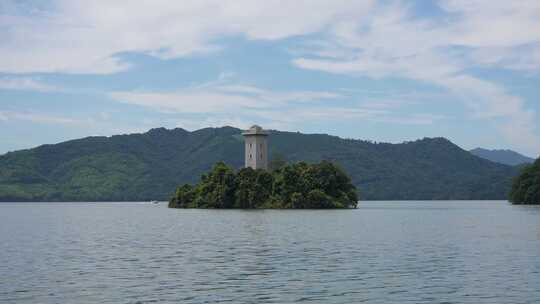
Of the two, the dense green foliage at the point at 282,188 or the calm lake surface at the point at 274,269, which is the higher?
the dense green foliage at the point at 282,188

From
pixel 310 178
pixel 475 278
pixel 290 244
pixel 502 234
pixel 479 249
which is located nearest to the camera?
pixel 475 278

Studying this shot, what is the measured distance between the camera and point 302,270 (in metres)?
48.4

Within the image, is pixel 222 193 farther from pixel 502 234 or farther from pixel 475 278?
pixel 475 278

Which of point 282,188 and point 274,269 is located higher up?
point 282,188

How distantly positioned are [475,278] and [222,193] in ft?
455

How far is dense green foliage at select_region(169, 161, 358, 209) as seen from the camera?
171750mm

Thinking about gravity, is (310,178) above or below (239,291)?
above

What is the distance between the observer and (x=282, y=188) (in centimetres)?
17412

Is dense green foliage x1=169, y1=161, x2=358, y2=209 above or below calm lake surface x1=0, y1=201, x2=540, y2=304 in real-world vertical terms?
above

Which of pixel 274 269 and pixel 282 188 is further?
pixel 282 188

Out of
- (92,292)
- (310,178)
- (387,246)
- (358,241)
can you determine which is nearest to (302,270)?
(92,292)

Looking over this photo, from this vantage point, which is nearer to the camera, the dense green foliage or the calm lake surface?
the calm lake surface

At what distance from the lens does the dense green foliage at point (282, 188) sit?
172 metres

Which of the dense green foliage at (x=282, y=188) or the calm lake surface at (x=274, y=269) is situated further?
the dense green foliage at (x=282, y=188)
